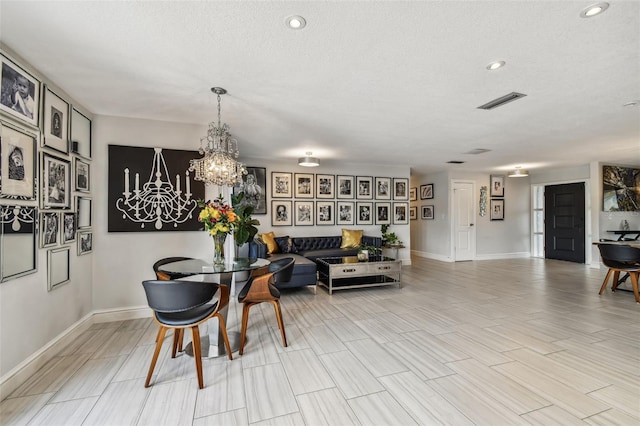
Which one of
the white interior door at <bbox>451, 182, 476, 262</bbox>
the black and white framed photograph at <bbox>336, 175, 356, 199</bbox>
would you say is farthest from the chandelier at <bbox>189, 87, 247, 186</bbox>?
the white interior door at <bbox>451, 182, 476, 262</bbox>

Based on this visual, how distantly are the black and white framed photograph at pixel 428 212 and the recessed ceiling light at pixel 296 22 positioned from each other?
300 inches

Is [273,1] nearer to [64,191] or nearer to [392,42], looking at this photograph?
[392,42]

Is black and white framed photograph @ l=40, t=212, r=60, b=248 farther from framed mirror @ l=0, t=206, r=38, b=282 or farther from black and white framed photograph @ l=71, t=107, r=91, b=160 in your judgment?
Result: black and white framed photograph @ l=71, t=107, r=91, b=160

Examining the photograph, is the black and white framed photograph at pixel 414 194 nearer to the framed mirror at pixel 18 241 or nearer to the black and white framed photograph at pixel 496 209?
the black and white framed photograph at pixel 496 209

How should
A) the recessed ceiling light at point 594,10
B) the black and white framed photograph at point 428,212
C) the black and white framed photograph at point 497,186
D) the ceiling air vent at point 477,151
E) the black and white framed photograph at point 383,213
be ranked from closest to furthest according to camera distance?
the recessed ceiling light at point 594,10, the ceiling air vent at point 477,151, the black and white framed photograph at point 383,213, the black and white framed photograph at point 497,186, the black and white framed photograph at point 428,212

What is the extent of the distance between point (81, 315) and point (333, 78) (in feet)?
12.2

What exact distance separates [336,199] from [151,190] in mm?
4289

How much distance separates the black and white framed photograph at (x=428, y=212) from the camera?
859 centimetres

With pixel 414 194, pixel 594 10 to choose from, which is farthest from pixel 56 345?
pixel 414 194

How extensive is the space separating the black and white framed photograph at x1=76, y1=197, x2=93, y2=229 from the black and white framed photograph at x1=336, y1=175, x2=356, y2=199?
493 centimetres

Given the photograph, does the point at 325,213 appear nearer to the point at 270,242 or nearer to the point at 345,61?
the point at 270,242

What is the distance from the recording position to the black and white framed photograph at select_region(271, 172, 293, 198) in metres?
6.57

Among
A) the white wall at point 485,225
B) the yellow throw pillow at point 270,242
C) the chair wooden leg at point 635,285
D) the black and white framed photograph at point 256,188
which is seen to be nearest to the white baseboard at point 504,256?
the white wall at point 485,225

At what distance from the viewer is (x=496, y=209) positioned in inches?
332
